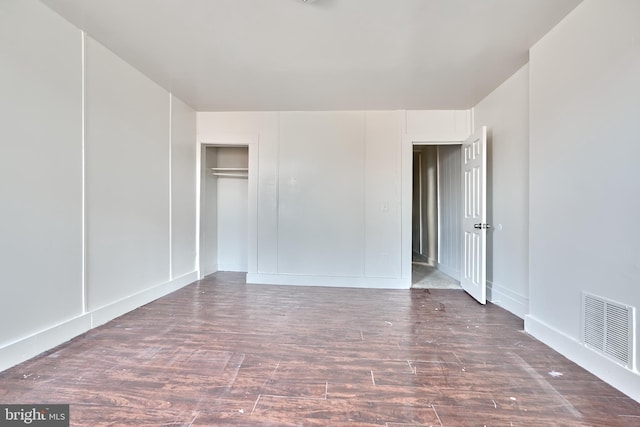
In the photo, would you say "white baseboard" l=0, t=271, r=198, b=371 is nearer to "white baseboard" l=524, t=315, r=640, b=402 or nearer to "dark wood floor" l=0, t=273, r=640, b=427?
"dark wood floor" l=0, t=273, r=640, b=427

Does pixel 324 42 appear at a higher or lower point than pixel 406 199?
higher

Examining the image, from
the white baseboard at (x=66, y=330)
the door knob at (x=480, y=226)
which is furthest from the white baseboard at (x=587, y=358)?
the white baseboard at (x=66, y=330)

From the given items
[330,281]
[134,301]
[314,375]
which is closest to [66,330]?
[134,301]

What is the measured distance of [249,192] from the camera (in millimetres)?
4469

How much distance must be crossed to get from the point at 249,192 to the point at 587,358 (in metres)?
4.04

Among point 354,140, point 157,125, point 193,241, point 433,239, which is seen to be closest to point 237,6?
point 157,125

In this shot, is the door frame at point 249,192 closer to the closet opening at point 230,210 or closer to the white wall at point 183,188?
the white wall at point 183,188

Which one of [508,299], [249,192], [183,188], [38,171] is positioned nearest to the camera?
[38,171]

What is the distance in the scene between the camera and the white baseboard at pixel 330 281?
4.23m

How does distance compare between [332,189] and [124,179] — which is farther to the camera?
[332,189]

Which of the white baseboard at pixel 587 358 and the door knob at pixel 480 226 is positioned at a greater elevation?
the door knob at pixel 480 226

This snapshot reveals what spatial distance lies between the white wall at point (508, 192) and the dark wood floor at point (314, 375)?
44 centimetres

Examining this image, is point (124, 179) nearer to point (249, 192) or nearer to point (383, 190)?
point (249, 192)

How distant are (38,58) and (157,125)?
4.60 ft
